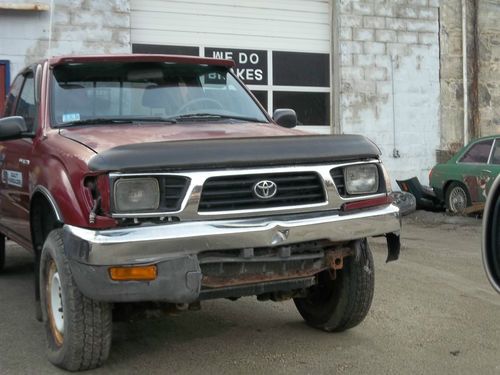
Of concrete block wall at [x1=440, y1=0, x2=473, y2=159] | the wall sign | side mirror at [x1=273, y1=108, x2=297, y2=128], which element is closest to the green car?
concrete block wall at [x1=440, y1=0, x2=473, y2=159]

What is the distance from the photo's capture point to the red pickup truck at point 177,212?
3.27 metres

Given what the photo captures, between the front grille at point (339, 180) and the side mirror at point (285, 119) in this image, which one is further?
the side mirror at point (285, 119)

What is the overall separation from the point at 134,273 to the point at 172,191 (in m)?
0.49

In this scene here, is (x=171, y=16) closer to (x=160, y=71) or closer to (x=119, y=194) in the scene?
(x=160, y=71)

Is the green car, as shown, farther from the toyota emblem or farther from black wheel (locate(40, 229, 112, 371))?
black wheel (locate(40, 229, 112, 371))

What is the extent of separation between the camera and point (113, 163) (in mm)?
3260

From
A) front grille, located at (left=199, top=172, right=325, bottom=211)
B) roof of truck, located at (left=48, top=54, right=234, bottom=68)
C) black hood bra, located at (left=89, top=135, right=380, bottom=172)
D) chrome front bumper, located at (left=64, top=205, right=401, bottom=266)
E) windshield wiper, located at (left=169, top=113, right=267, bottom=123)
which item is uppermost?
roof of truck, located at (left=48, top=54, right=234, bottom=68)

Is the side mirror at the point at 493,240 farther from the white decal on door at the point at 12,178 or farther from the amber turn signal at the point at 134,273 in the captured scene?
the white decal on door at the point at 12,178

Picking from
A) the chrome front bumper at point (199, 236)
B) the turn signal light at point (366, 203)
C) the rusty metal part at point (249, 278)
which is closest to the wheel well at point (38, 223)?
the chrome front bumper at point (199, 236)

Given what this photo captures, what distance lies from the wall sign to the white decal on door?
7.56m

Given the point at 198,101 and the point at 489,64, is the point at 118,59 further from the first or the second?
the point at 489,64

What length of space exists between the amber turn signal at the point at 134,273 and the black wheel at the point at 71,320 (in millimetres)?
343

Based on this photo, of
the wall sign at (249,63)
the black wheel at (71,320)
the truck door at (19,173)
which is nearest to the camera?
the black wheel at (71,320)

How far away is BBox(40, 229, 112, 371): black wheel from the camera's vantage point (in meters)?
A: 3.46
